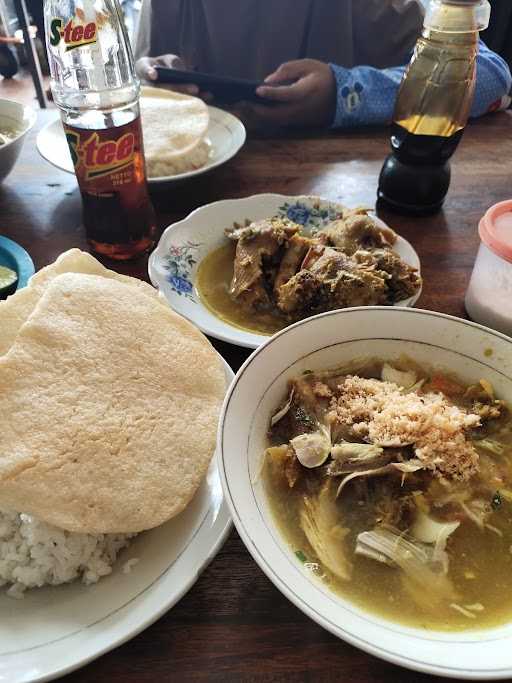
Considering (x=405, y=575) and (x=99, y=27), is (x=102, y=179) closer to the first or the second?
(x=99, y=27)

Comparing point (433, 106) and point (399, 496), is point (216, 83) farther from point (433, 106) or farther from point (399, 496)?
point (399, 496)

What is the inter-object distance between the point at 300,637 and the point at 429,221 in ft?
5.91

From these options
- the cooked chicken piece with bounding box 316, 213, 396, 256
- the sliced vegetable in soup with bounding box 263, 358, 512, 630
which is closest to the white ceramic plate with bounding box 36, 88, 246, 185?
the cooked chicken piece with bounding box 316, 213, 396, 256

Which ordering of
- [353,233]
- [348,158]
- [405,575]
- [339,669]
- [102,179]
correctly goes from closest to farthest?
[339,669], [405,575], [102,179], [353,233], [348,158]

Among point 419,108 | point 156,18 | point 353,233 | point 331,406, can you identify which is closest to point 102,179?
point 353,233

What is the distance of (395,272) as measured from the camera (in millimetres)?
1727

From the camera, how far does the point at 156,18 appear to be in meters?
3.93

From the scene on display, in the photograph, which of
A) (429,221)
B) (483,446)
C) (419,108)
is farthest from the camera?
(429,221)

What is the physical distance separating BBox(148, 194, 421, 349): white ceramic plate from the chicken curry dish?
0.16 ft

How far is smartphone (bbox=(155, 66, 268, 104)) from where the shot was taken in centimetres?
284

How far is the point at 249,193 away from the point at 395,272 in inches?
37.6

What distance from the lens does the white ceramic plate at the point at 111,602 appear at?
83 cm

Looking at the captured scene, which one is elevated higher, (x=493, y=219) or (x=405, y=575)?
(x=493, y=219)

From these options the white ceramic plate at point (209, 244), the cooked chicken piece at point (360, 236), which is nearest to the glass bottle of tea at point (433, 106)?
the white ceramic plate at point (209, 244)
